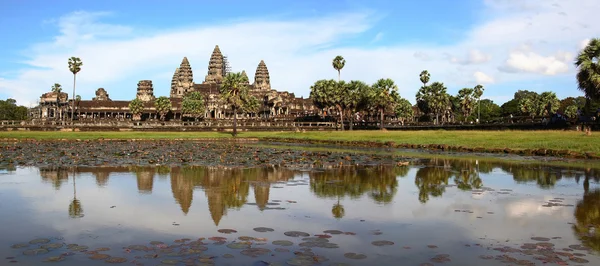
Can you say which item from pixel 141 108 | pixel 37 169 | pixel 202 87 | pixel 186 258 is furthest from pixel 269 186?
pixel 202 87

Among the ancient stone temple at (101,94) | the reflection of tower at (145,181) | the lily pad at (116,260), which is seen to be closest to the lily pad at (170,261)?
the lily pad at (116,260)

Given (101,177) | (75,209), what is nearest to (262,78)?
(101,177)

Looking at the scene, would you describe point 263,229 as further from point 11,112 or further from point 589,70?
point 11,112

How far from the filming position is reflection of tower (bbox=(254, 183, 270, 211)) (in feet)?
39.7

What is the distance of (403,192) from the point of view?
14.2m

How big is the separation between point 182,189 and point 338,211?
5.20 metres

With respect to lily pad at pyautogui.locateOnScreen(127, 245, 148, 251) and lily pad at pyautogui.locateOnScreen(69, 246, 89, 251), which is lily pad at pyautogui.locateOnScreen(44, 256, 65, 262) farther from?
lily pad at pyautogui.locateOnScreen(127, 245, 148, 251)

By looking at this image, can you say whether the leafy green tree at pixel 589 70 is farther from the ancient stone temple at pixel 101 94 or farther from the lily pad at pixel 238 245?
the ancient stone temple at pixel 101 94

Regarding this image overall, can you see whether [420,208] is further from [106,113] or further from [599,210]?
[106,113]

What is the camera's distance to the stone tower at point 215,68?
18200 centimetres

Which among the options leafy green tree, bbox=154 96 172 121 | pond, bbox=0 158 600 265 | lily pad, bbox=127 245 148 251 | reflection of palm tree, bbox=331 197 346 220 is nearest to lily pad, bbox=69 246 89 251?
pond, bbox=0 158 600 265

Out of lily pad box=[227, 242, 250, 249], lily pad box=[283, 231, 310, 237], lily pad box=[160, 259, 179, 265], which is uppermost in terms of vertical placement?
lily pad box=[160, 259, 179, 265]

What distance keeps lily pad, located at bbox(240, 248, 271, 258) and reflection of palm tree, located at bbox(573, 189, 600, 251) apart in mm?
5020

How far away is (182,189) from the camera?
14391 mm
